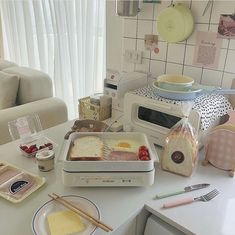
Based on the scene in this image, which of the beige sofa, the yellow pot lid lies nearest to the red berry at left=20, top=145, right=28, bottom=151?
the beige sofa

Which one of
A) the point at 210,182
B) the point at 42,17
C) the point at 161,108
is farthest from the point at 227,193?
the point at 42,17

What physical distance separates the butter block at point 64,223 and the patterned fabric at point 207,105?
22.1 inches

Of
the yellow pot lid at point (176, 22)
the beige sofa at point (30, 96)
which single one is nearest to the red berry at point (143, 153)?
the yellow pot lid at point (176, 22)

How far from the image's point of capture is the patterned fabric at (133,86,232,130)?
988mm

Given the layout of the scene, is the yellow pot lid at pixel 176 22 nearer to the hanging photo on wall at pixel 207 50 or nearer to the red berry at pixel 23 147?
→ the hanging photo on wall at pixel 207 50

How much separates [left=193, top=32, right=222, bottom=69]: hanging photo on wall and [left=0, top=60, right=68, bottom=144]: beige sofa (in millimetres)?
1075

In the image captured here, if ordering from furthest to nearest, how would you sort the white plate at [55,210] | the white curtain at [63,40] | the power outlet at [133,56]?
the white curtain at [63,40] < the power outlet at [133,56] < the white plate at [55,210]

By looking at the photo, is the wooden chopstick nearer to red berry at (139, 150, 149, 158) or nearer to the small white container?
the small white container

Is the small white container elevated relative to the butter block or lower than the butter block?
elevated

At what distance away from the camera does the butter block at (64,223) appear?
70 cm

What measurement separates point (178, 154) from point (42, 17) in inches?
72.4

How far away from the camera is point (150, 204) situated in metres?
0.81

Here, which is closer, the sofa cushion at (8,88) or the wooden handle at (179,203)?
the wooden handle at (179,203)

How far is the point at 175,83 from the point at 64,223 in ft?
2.27
